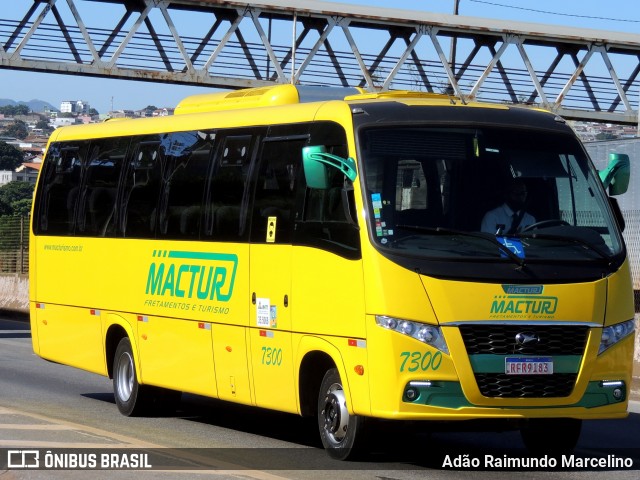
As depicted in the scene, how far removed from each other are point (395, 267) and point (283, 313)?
166 centimetres

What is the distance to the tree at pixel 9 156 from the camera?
390 ft

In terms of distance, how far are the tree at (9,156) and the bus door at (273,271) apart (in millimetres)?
106948

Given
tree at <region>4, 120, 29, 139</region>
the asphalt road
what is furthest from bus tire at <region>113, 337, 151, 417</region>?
tree at <region>4, 120, 29, 139</region>

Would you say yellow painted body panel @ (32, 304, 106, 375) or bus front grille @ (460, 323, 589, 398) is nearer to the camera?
bus front grille @ (460, 323, 589, 398)

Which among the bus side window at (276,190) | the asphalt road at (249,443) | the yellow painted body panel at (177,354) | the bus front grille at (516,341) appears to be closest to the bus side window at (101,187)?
the yellow painted body panel at (177,354)

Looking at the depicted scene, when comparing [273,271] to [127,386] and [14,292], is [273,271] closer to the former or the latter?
[127,386]

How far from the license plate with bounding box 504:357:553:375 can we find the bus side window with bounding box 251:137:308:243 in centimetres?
232

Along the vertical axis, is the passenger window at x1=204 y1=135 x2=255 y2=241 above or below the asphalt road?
above

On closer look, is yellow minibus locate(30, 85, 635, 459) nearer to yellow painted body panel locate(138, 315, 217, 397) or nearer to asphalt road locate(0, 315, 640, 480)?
yellow painted body panel locate(138, 315, 217, 397)

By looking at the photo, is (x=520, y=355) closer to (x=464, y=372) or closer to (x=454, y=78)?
(x=464, y=372)

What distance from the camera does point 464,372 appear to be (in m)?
11.0

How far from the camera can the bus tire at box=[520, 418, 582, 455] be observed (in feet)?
40.6

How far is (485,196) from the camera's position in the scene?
11.7m

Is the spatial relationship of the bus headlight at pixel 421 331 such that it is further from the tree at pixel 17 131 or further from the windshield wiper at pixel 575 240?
the tree at pixel 17 131
